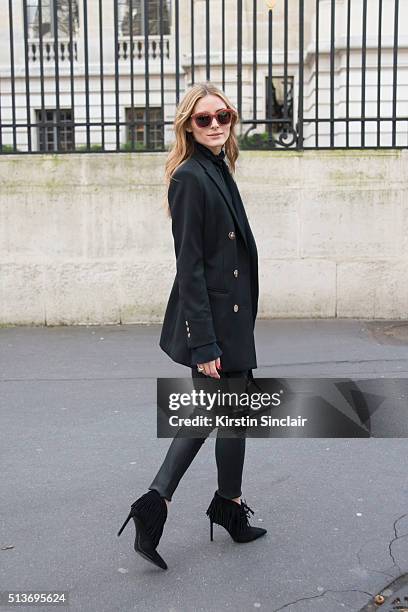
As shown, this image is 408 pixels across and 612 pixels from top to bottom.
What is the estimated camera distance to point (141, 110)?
9078 millimetres

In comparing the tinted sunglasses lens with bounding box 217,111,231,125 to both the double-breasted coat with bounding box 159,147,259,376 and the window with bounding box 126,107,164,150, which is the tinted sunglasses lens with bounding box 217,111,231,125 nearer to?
the double-breasted coat with bounding box 159,147,259,376

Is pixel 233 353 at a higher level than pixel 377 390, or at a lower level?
higher

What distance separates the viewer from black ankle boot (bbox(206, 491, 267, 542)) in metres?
3.40

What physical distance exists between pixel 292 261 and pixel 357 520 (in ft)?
14.8

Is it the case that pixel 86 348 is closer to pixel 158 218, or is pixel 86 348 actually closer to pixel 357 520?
pixel 158 218

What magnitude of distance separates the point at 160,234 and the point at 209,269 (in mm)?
4825

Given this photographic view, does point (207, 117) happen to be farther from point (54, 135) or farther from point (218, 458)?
point (54, 135)

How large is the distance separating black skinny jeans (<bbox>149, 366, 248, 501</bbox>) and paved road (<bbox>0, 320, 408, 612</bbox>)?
31 centimetres

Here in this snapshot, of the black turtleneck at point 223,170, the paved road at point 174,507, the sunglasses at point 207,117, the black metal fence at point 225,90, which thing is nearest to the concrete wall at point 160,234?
the black metal fence at point 225,90

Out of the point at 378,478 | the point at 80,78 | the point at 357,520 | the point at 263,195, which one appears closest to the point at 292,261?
the point at 263,195

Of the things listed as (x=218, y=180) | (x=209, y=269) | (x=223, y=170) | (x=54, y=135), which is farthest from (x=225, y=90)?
(x=209, y=269)

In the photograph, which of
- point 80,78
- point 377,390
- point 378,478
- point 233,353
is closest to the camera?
point 233,353

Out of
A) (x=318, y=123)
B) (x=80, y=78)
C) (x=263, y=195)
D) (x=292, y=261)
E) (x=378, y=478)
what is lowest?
(x=378, y=478)

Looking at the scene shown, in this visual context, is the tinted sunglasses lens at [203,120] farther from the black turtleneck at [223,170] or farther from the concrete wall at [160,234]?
the concrete wall at [160,234]
